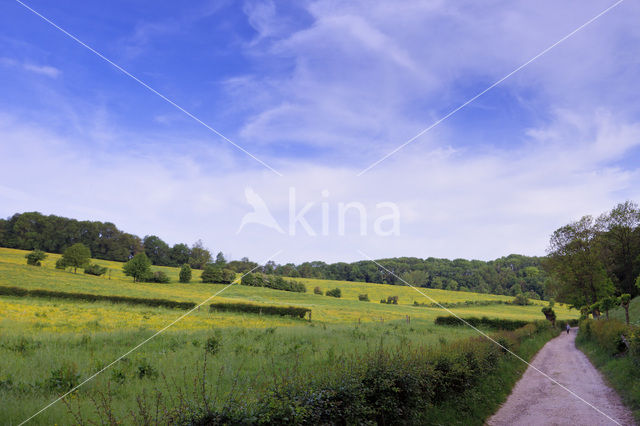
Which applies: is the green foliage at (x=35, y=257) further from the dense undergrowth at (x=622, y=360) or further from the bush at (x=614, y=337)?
the bush at (x=614, y=337)

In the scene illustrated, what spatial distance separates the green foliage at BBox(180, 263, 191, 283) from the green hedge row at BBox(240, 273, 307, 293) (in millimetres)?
9703

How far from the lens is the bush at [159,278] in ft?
196

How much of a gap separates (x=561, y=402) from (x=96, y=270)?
42.5 m

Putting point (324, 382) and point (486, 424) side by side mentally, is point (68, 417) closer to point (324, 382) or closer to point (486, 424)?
point (324, 382)

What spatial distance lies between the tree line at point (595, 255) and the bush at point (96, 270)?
58.3 metres

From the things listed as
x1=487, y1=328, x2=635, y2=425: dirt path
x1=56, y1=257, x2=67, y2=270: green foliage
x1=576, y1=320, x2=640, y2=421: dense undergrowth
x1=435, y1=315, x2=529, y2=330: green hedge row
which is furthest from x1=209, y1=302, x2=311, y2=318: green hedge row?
x1=576, y1=320, x2=640, y2=421: dense undergrowth

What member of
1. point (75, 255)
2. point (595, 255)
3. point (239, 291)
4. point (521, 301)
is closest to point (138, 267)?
point (239, 291)

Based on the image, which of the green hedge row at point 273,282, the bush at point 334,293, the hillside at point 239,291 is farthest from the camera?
the bush at point 334,293

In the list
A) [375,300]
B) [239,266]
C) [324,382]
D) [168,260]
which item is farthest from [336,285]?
[324,382]

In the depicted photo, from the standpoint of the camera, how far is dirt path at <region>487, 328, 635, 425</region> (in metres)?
10.3

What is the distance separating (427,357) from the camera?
10.6m

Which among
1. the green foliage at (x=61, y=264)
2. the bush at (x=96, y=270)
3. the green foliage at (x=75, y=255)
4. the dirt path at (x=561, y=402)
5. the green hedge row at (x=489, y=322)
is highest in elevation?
the green foliage at (x=75, y=255)

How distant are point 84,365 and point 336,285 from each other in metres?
91.1

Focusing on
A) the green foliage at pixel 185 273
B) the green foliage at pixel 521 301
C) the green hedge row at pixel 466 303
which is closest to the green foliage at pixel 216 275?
the green foliage at pixel 185 273
